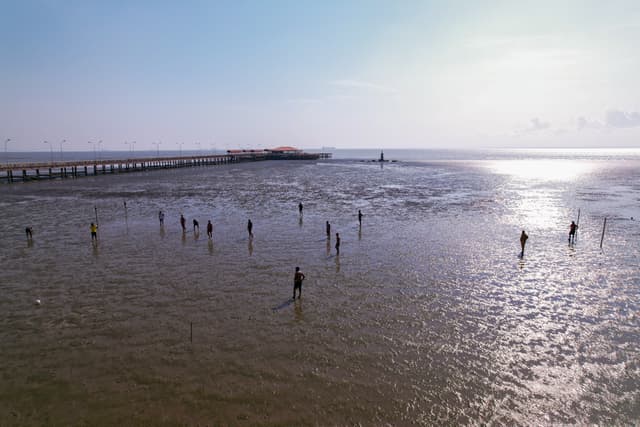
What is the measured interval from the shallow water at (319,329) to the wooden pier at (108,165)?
152 feet

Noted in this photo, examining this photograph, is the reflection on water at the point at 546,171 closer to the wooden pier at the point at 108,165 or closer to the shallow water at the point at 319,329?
the shallow water at the point at 319,329

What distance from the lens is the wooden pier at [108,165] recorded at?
59.7 meters

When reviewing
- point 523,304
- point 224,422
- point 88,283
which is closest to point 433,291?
point 523,304

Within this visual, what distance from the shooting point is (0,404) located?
759 cm

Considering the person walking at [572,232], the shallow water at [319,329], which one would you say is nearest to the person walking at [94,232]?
the shallow water at [319,329]

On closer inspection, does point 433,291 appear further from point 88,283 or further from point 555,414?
point 88,283

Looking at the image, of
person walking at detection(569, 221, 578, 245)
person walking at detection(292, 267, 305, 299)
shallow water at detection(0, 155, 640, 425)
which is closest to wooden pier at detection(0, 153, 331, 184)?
shallow water at detection(0, 155, 640, 425)

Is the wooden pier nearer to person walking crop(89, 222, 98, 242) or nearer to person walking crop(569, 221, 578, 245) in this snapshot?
person walking crop(89, 222, 98, 242)

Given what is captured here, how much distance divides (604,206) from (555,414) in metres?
35.8

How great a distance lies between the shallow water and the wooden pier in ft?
152

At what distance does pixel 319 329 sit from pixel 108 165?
128 m

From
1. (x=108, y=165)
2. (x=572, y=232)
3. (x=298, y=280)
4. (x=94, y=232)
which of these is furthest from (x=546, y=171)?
(x=108, y=165)

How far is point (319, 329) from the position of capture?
10789 millimetres

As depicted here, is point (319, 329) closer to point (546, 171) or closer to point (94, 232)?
point (94, 232)
